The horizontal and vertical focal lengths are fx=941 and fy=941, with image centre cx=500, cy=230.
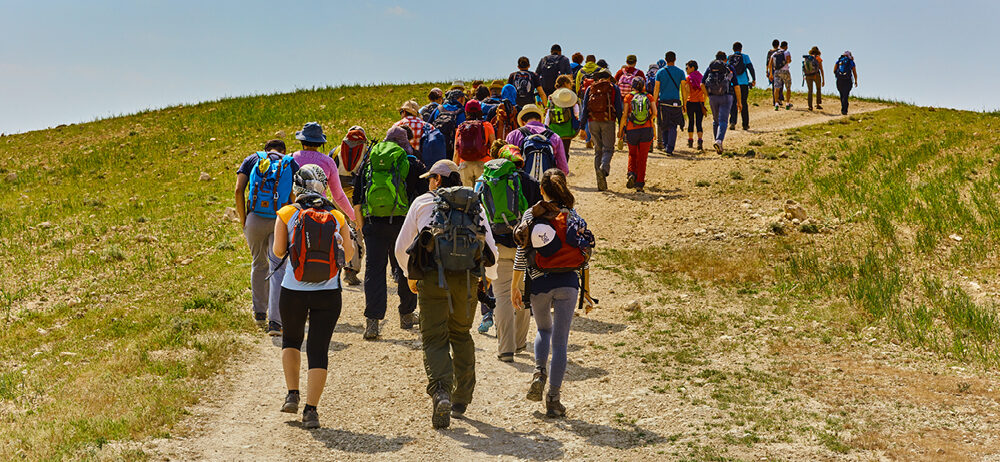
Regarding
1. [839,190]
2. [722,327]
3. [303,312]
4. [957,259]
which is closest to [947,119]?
[839,190]

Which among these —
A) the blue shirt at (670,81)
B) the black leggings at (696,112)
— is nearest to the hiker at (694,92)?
the black leggings at (696,112)

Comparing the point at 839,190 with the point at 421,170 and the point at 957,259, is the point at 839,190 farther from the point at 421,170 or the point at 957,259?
the point at 421,170

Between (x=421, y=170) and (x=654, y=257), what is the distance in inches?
221

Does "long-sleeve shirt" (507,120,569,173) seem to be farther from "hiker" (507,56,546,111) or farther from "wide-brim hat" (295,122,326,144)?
"hiker" (507,56,546,111)

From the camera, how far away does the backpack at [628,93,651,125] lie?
17.2m

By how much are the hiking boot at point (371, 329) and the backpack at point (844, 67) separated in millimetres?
21823

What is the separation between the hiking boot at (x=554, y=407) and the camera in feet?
26.1

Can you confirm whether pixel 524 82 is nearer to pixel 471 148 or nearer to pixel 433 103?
pixel 433 103

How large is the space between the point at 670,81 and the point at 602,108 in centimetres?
391

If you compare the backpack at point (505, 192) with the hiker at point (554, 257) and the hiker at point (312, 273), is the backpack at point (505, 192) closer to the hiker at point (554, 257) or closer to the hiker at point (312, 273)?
the hiker at point (554, 257)

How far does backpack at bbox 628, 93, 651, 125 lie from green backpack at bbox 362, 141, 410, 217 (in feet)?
27.3

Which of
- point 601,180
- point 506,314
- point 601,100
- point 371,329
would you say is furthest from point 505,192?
point 601,180

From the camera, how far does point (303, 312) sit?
7445mm

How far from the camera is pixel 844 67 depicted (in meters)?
28.0
